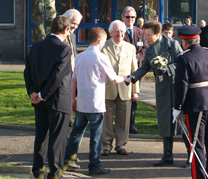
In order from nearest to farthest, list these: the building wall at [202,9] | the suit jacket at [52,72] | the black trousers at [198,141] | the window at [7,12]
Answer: the suit jacket at [52,72]
the black trousers at [198,141]
the window at [7,12]
the building wall at [202,9]

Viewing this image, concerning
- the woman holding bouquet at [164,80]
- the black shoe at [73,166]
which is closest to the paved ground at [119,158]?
the black shoe at [73,166]

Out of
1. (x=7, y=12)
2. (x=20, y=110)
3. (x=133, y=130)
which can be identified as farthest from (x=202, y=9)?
(x=133, y=130)

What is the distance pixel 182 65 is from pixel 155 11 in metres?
18.5

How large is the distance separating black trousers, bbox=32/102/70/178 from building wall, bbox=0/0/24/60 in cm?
1857

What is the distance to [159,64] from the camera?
24.3 ft

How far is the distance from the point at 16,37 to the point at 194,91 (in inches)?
762

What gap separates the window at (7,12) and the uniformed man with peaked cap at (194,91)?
19.5 meters

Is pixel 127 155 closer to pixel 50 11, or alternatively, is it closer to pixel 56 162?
pixel 56 162

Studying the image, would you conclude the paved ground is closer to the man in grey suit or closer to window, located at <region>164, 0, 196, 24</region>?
the man in grey suit

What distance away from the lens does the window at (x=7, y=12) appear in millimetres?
25047

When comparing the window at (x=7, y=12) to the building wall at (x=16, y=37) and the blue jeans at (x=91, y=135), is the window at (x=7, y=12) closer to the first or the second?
the building wall at (x=16, y=37)

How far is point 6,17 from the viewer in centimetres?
2506

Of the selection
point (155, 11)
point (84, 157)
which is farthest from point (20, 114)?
point (155, 11)

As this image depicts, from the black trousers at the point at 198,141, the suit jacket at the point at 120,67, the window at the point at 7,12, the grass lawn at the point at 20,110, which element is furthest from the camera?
the window at the point at 7,12
